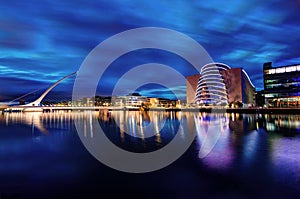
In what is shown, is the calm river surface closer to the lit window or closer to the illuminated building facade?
the illuminated building facade

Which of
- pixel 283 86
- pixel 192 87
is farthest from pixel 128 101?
pixel 283 86

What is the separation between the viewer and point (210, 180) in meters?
7.42

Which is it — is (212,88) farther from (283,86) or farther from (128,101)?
(128,101)

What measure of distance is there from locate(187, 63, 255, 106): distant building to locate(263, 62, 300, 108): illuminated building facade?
23.2 meters

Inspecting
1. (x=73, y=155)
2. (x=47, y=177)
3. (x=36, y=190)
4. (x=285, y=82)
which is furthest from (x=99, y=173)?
(x=285, y=82)

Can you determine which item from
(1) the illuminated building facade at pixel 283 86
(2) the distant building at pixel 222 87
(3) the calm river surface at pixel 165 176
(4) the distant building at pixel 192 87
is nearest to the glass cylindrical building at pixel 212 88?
(2) the distant building at pixel 222 87

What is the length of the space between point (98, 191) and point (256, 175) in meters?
5.14

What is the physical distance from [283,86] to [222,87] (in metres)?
33.4

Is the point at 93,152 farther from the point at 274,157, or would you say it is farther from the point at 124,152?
the point at 274,157

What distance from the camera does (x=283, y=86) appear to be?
8706cm

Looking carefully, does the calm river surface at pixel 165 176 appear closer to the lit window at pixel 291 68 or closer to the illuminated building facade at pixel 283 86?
the illuminated building facade at pixel 283 86

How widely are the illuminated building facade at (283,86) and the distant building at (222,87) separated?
914 inches

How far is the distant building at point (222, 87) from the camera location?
116688 millimetres

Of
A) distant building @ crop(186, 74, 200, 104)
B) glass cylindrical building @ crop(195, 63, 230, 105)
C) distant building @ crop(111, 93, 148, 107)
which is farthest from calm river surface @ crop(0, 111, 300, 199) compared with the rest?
distant building @ crop(111, 93, 148, 107)
